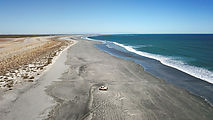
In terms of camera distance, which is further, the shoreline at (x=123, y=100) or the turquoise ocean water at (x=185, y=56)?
the turquoise ocean water at (x=185, y=56)

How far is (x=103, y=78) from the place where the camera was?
1427 cm

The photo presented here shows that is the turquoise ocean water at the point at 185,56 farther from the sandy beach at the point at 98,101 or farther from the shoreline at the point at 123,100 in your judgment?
the sandy beach at the point at 98,101

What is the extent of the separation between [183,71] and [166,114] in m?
10.9

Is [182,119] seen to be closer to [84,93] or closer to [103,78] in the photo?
[84,93]

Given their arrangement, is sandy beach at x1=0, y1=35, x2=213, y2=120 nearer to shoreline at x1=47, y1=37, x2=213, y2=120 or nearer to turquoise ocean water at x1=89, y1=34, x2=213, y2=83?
shoreline at x1=47, y1=37, x2=213, y2=120

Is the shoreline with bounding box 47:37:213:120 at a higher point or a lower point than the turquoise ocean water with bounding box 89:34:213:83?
lower

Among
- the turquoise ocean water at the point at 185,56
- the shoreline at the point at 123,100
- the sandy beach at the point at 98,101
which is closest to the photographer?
the sandy beach at the point at 98,101

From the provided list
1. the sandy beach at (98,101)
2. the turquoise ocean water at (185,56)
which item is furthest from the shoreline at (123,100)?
the turquoise ocean water at (185,56)

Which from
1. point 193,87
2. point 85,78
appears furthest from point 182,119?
point 85,78

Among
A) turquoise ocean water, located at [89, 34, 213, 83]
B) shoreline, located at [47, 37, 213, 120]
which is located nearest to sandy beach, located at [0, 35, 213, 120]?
shoreline, located at [47, 37, 213, 120]

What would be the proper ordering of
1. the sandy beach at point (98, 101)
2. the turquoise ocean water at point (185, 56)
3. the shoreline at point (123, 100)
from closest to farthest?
1. the sandy beach at point (98, 101)
2. the shoreline at point (123, 100)
3. the turquoise ocean water at point (185, 56)

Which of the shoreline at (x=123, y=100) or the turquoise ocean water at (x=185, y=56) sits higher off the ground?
the turquoise ocean water at (x=185, y=56)

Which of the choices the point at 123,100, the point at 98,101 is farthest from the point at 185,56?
the point at 98,101

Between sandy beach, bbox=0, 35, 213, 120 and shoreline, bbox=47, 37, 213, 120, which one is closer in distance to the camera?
sandy beach, bbox=0, 35, 213, 120
